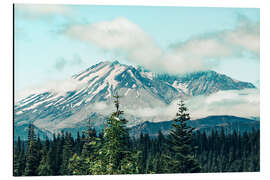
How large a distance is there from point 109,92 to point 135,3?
9.54ft

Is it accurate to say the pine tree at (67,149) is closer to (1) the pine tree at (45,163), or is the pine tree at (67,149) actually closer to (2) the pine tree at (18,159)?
(1) the pine tree at (45,163)

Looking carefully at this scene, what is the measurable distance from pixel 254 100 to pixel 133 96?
143 inches

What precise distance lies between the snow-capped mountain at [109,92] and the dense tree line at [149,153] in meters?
0.43

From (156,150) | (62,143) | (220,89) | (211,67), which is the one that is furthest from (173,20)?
(62,143)

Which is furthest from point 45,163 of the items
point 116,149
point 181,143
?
point 181,143

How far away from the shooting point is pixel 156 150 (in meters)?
12.1

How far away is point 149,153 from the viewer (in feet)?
38.8

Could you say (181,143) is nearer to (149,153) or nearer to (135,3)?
(149,153)

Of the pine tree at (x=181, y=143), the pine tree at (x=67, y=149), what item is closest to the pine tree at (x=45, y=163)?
the pine tree at (x=67, y=149)

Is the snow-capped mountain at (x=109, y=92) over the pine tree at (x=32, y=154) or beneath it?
over

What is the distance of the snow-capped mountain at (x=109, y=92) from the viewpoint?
1113 cm

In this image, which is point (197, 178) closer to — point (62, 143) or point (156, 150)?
point (156, 150)
